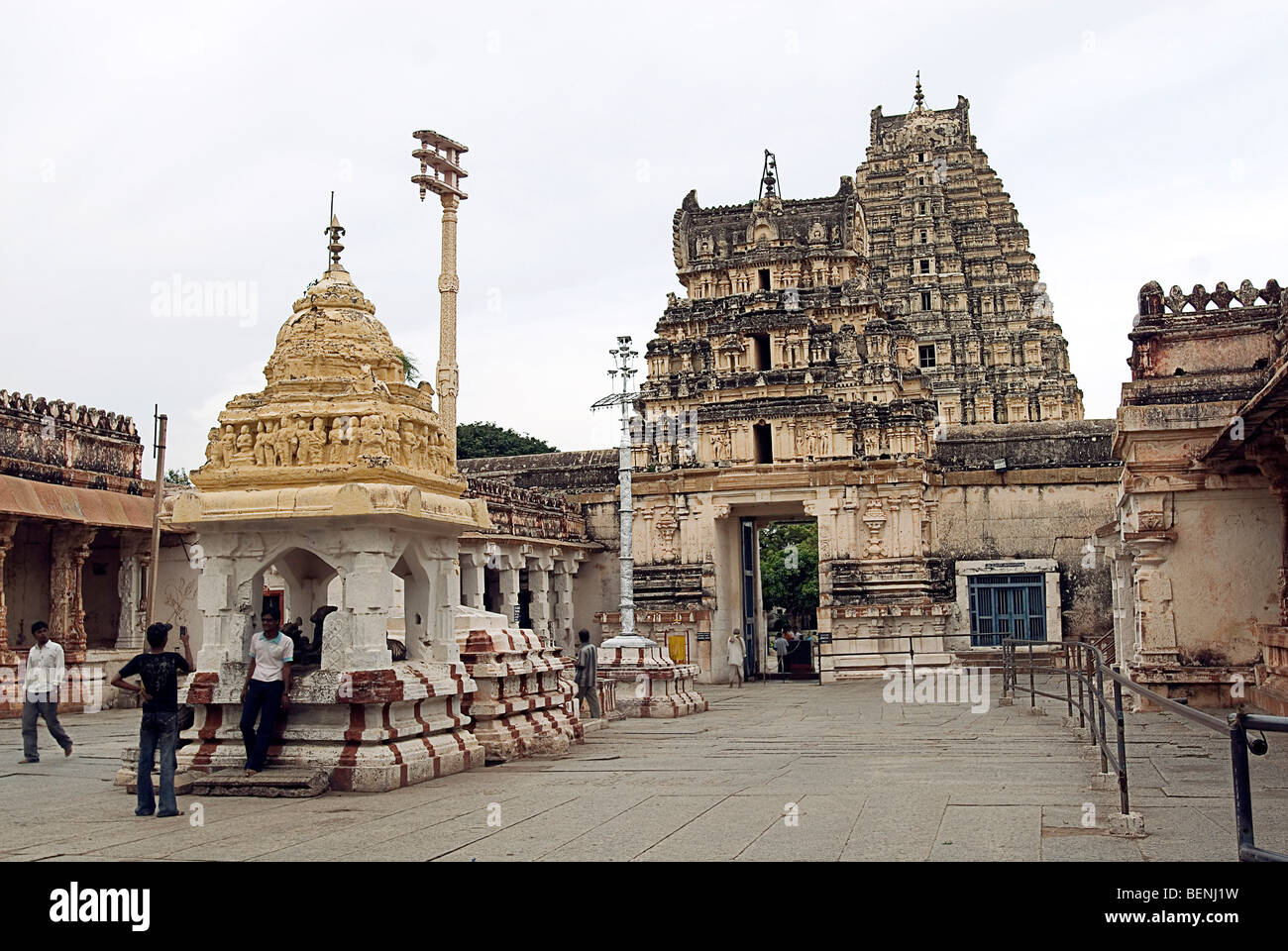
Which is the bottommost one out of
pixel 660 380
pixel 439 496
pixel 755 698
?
pixel 755 698

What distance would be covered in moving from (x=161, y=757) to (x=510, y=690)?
4.15m

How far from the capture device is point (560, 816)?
27.0 feet

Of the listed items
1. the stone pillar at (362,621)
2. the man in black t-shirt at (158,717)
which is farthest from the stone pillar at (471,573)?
the man in black t-shirt at (158,717)

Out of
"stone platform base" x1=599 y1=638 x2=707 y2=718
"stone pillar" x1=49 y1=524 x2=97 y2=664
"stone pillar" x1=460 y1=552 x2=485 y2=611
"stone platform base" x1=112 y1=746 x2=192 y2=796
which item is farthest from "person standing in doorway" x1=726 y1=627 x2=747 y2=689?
"stone platform base" x1=112 y1=746 x2=192 y2=796

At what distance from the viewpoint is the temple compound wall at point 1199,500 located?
16.3 metres

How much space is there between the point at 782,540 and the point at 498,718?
41038 mm

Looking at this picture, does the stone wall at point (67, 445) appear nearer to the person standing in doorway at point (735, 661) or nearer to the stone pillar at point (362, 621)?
the stone pillar at point (362, 621)

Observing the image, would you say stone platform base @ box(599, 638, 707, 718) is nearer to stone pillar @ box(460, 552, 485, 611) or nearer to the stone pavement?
the stone pavement

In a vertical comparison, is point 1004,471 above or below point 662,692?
above

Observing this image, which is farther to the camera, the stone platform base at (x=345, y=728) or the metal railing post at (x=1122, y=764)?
the stone platform base at (x=345, y=728)

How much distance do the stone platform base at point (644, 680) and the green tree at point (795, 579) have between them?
28125 millimetres

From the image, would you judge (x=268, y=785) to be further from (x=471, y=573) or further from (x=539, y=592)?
(x=539, y=592)
